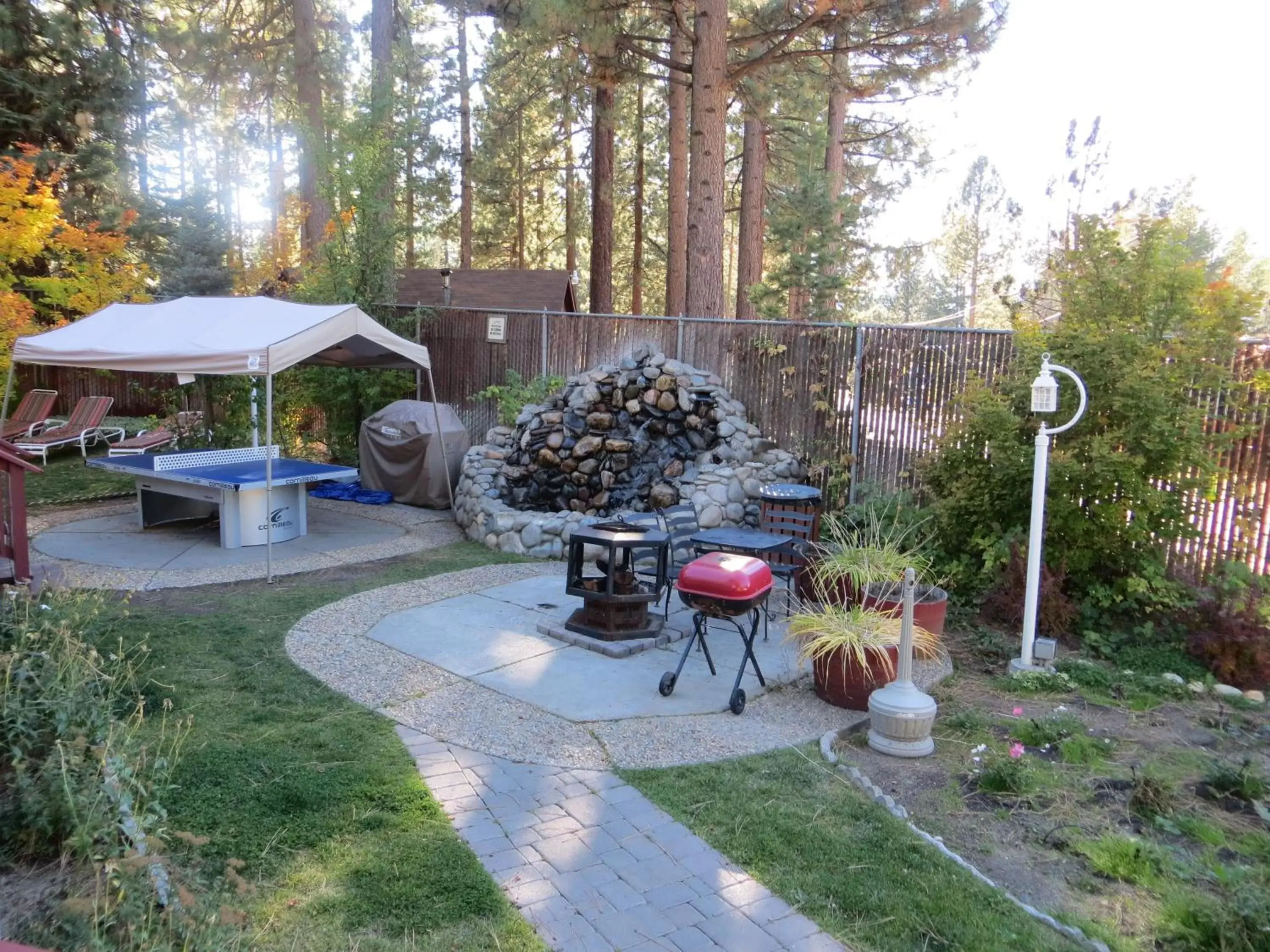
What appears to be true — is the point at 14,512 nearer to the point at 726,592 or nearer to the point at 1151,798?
the point at 726,592

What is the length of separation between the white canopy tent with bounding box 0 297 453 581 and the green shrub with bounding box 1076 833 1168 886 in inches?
229

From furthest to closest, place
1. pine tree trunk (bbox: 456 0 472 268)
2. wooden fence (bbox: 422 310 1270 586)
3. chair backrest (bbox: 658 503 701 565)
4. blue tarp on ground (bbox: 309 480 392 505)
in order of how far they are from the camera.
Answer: pine tree trunk (bbox: 456 0 472 268) → blue tarp on ground (bbox: 309 480 392 505) → chair backrest (bbox: 658 503 701 565) → wooden fence (bbox: 422 310 1270 586)

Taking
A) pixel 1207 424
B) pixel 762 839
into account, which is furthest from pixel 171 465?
pixel 1207 424

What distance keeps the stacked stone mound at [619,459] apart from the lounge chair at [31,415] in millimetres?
8437

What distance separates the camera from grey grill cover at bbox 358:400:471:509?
385 inches

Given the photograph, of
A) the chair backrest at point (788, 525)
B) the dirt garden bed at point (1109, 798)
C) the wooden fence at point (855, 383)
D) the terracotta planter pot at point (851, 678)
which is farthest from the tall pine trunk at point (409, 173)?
the dirt garden bed at point (1109, 798)

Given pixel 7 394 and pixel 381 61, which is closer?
pixel 7 394

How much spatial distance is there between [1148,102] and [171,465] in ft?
49.0

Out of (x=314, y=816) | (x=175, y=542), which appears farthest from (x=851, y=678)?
(x=175, y=542)

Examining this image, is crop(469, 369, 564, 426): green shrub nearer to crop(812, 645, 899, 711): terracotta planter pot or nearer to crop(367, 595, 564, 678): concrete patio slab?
crop(367, 595, 564, 678): concrete patio slab

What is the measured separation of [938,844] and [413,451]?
7.97 m

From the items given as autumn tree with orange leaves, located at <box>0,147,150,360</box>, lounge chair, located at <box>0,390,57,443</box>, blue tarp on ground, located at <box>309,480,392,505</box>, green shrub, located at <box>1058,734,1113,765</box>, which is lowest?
green shrub, located at <box>1058,734,1113,765</box>

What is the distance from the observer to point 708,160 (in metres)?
10.4

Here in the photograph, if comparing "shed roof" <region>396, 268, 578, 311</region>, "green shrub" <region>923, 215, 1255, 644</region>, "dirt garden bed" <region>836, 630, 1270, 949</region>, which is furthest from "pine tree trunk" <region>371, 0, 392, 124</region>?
"dirt garden bed" <region>836, 630, 1270, 949</region>
